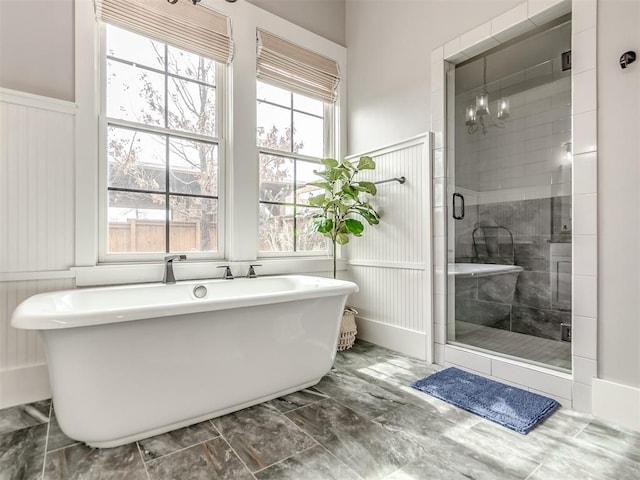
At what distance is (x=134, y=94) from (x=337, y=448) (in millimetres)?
2440

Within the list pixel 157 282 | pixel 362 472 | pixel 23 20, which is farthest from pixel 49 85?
pixel 362 472

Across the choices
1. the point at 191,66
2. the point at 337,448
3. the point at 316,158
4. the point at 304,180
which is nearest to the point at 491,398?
the point at 337,448

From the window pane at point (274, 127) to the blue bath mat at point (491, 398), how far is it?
83.5 inches

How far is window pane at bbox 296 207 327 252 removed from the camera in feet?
10.1

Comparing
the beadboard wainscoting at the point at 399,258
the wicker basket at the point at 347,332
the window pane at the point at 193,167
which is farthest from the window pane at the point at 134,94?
the wicker basket at the point at 347,332

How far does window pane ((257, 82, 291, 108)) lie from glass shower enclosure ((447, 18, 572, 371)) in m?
1.36

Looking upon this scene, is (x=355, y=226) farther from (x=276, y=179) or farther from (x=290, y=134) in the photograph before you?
(x=290, y=134)

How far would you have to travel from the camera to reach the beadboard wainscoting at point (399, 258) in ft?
8.23

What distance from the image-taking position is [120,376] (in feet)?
4.55

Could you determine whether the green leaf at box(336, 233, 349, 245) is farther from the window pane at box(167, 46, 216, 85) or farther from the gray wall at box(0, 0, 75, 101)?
the gray wall at box(0, 0, 75, 101)

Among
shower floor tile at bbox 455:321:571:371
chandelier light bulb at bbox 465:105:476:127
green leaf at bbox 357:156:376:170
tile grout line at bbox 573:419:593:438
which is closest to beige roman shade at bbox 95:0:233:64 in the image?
green leaf at bbox 357:156:376:170

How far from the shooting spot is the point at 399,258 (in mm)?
2695

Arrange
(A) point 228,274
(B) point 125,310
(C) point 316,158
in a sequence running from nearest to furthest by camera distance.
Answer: (B) point 125,310 → (A) point 228,274 → (C) point 316,158

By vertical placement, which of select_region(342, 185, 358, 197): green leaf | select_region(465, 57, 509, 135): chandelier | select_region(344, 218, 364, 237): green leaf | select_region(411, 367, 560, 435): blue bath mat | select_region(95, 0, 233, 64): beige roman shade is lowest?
select_region(411, 367, 560, 435): blue bath mat
